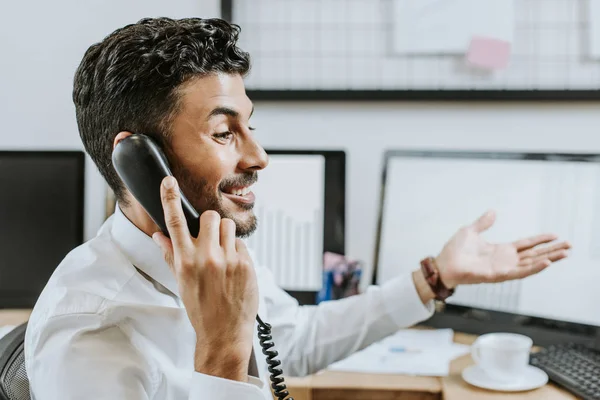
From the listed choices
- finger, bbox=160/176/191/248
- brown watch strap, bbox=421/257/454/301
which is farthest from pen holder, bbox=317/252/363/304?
finger, bbox=160/176/191/248

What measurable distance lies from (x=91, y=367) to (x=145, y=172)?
25 centimetres

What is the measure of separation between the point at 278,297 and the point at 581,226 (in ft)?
2.11

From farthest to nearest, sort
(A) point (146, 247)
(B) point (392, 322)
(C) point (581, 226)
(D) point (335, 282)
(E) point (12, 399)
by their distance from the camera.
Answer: (D) point (335, 282) → (C) point (581, 226) → (B) point (392, 322) → (A) point (146, 247) → (E) point (12, 399)

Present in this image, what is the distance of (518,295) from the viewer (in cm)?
143

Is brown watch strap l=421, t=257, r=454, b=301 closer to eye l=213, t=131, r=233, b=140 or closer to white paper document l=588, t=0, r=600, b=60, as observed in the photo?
eye l=213, t=131, r=233, b=140

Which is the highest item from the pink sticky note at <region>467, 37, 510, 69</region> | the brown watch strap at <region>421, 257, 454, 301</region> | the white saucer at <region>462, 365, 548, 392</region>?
the pink sticky note at <region>467, 37, 510, 69</region>

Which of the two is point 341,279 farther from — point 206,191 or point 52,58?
point 52,58

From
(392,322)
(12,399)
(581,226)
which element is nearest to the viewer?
(12,399)

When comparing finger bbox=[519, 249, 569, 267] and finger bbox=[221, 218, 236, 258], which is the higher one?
finger bbox=[221, 218, 236, 258]

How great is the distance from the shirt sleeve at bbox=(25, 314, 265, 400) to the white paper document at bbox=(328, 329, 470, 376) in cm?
56

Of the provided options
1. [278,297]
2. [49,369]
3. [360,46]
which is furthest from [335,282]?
[49,369]

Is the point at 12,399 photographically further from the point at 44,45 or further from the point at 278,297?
the point at 44,45

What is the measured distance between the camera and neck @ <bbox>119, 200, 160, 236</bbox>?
958 mm

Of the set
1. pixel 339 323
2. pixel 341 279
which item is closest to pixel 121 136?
pixel 339 323
